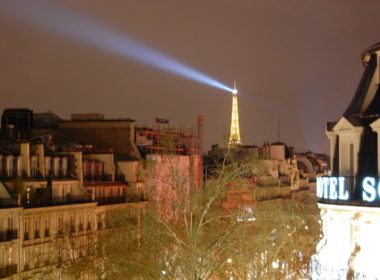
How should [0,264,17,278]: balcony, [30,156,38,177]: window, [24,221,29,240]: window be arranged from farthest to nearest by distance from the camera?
[30,156,38,177]: window
[24,221,29,240]: window
[0,264,17,278]: balcony

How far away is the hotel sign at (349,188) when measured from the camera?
25.9 m

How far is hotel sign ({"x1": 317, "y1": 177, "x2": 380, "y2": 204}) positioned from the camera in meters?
25.9

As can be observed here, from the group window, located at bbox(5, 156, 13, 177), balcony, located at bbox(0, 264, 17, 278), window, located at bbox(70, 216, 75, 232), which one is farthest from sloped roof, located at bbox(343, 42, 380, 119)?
window, located at bbox(70, 216, 75, 232)

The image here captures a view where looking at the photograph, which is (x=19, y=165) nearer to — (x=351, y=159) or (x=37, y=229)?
(x=37, y=229)

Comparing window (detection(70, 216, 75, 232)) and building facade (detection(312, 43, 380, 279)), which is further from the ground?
building facade (detection(312, 43, 380, 279))

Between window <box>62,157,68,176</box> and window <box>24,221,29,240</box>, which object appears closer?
window <box>24,221,29,240</box>

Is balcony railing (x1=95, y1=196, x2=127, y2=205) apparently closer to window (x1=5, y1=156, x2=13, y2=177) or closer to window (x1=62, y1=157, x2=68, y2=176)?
window (x1=62, y1=157, x2=68, y2=176)

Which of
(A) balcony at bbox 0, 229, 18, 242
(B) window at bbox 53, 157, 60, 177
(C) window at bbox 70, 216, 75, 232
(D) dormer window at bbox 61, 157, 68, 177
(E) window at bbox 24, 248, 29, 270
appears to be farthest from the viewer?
(D) dormer window at bbox 61, 157, 68, 177

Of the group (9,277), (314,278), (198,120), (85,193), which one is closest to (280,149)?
(198,120)

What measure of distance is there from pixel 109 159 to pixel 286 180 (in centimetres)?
5138

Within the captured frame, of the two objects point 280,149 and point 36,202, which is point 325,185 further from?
point 280,149

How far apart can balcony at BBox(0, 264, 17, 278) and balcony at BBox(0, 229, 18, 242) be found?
4.77 ft

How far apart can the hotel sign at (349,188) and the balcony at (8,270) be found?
66.4 feet

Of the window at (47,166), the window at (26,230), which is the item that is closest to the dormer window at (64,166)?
the window at (47,166)
